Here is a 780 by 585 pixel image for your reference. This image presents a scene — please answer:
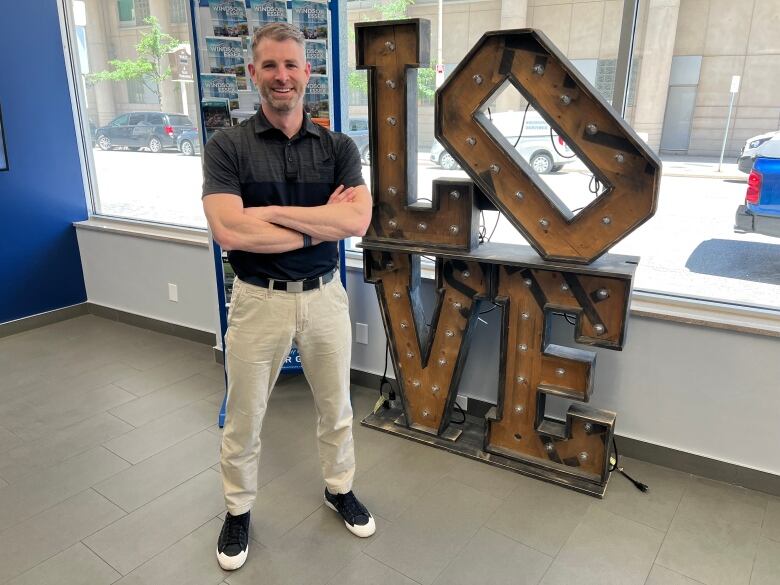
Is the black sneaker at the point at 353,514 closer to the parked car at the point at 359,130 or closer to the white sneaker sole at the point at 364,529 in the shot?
the white sneaker sole at the point at 364,529

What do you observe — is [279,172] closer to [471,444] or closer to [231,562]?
[231,562]

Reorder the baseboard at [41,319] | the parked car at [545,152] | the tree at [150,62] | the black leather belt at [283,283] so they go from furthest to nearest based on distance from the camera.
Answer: the baseboard at [41,319] → the tree at [150,62] → the parked car at [545,152] → the black leather belt at [283,283]

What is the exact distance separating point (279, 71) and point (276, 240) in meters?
0.49

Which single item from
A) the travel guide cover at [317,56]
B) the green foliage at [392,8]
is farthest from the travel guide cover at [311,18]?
the green foliage at [392,8]

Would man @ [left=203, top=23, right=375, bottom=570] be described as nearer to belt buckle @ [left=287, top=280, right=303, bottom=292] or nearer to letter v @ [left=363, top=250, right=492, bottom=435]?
belt buckle @ [left=287, top=280, right=303, bottom=292]

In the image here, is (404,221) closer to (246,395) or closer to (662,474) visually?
(246,395)

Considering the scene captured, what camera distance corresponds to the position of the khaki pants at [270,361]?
1820 mm

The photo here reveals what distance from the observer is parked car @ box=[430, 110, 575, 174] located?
→ 254 cm

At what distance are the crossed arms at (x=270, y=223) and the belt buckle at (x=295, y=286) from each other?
114 millimetres

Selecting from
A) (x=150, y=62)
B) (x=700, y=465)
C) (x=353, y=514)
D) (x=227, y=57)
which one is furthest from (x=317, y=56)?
(x=700, y=465)

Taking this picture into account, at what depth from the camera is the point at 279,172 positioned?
1766 mm

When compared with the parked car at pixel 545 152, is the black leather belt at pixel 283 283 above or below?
below

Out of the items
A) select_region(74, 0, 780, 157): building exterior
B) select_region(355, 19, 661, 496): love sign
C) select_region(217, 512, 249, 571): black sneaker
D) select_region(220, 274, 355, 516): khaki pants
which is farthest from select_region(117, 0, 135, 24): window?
select_region(217, 512, 249, 571): black sneaker

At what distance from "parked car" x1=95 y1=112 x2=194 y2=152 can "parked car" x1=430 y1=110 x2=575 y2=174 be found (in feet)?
6.85
